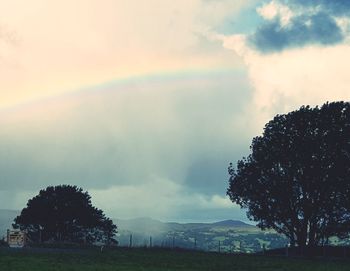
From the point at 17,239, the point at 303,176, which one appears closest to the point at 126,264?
the point at 17,239

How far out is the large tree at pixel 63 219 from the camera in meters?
132

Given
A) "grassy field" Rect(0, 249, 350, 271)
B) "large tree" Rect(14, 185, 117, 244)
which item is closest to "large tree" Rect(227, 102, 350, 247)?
"grassy field" Rect(0, 249, 350, 271)

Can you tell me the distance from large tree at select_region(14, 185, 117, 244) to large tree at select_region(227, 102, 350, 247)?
159ft

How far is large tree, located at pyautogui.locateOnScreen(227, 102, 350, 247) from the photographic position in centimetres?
8962

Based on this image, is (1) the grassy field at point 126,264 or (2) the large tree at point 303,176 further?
(2) the large tree at point 303,176

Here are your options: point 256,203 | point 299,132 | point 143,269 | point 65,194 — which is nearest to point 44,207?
point 65,194

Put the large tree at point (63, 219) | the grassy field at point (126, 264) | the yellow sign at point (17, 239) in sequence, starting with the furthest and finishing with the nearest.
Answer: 1. the large tree at point (63, 219)
2. the yellow sign at point (17, 239)
3. the grassy field at point (126, 264)

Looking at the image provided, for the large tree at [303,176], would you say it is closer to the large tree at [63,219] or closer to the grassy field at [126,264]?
the grassy field at [126,264]

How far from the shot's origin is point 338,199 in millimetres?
89188

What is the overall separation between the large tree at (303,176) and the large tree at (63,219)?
48492 mm

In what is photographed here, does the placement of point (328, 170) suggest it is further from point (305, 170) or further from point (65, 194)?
point (65, 194)

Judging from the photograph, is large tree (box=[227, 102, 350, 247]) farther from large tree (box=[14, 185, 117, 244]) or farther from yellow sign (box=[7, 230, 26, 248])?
large tree (box=[14, 185, 117, 244])

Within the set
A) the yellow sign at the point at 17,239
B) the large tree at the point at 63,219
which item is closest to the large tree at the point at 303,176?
the yellow sign at the point at 17,239

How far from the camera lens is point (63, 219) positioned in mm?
133125
